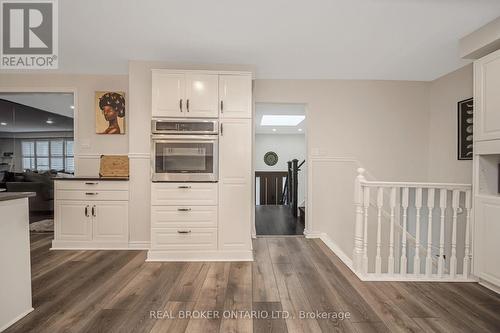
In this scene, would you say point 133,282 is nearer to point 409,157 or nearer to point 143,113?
point 143,113

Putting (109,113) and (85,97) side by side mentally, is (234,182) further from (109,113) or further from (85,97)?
(85,97)

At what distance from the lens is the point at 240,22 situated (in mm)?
2326

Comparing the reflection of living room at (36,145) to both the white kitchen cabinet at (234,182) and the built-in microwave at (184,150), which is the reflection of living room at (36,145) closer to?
the built-in microwave at (184,150)

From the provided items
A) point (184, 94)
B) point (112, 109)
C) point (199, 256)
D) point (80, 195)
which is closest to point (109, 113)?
point (112, 109)

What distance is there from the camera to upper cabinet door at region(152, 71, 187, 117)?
2893 millimetres

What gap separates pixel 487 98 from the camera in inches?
88.7

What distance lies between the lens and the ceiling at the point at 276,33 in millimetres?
2107

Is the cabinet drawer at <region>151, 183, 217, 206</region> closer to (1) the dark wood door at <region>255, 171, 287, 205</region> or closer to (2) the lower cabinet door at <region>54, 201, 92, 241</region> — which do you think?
(2) the lower cabinet door at <region>54, 201, 92, 241</region>

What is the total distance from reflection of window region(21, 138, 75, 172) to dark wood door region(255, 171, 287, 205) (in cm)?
491

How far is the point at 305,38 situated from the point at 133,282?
3031mm

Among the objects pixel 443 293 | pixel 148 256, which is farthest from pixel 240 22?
pixel 443 293

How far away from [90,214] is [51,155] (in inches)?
110

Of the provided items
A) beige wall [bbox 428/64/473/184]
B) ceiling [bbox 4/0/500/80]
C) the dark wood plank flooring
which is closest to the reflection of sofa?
ceiling [bbox 4/0/500/80]

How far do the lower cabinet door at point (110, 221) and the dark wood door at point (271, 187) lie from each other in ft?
16.2
